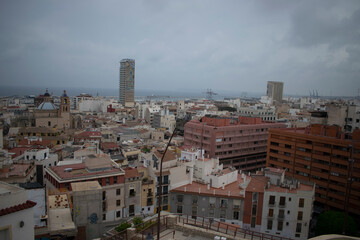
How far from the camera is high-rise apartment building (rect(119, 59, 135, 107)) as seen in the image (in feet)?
544

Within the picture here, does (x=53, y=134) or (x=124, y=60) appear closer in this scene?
(x=53, y=134)

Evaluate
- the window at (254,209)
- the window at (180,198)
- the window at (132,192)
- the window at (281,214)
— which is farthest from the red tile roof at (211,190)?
the window at (132,192)

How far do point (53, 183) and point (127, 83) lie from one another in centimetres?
14532

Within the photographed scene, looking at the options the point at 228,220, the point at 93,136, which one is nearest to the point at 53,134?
the point at 93,136

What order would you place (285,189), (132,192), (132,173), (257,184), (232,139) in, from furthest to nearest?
1. (232,139)
2. (257,184)
3. (132,173)
4. (132,192)
5. (285,189)

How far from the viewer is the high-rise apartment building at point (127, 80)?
166 meters

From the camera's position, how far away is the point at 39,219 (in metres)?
16.7

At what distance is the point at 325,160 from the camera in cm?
3338

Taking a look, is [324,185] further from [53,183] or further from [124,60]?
[124,60]

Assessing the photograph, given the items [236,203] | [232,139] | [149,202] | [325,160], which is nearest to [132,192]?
[149,202]

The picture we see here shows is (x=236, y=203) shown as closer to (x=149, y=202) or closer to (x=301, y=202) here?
(x=301, y=202)

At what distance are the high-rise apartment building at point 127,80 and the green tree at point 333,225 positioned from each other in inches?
5771

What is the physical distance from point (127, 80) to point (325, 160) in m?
143

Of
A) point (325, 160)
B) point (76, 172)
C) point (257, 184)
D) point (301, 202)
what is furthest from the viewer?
point (325, 160)
